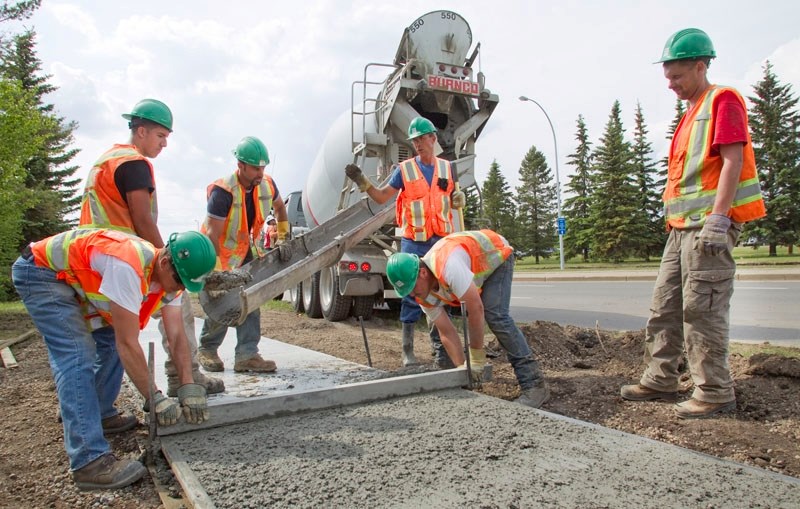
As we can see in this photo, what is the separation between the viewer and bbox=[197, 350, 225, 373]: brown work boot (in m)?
4.20

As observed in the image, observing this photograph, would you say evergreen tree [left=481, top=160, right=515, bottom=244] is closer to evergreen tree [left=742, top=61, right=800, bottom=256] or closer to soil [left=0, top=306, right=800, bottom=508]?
evergreen tree [left=742, top=61, right=800, bottom=256]

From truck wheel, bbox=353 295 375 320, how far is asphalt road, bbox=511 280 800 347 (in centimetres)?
248

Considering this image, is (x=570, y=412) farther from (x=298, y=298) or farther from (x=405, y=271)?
(x=298, y=298)

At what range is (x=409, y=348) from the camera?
452 centimetres

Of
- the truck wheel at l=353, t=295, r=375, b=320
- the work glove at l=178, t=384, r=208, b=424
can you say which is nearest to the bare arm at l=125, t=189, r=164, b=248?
the work glove at l=178, t=384, r=208, b=424

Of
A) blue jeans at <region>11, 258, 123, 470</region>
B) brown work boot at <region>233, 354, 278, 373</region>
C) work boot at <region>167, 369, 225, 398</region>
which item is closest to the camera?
blue jeans at <region>11, 258, 123, 470</region>

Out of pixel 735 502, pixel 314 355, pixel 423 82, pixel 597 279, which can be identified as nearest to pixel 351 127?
pixel 423 82

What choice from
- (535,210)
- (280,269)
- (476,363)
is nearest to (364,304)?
(280,269)

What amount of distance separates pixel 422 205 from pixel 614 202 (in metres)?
30.8

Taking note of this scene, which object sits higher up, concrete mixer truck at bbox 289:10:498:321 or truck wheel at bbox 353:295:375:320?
concrete mixer truck at bbox 289:10:498:321

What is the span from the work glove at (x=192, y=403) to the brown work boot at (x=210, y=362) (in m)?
1.45

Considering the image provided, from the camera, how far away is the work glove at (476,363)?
140 inches

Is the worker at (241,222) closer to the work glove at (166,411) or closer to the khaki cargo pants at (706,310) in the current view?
the work glove at (166,411)

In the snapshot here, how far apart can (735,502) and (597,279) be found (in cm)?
1547
